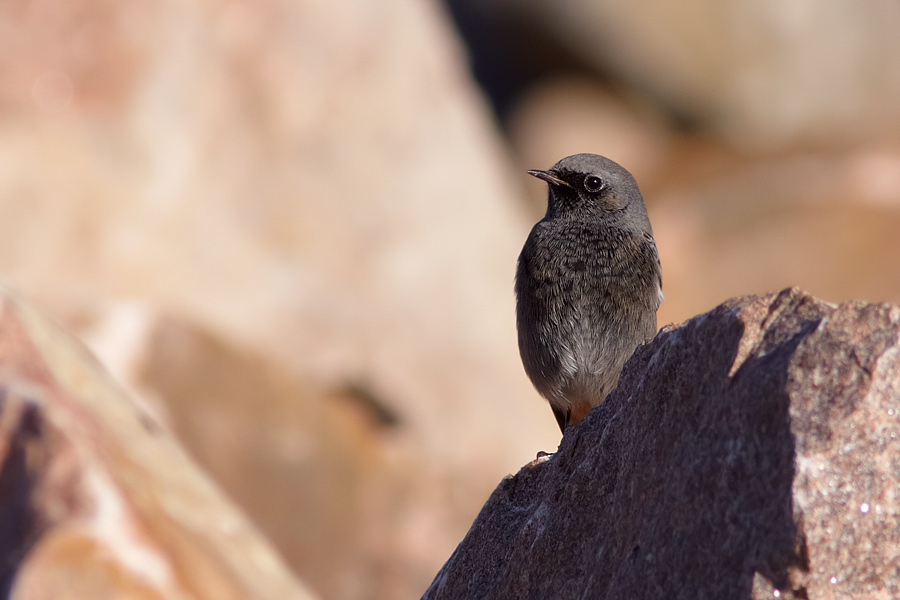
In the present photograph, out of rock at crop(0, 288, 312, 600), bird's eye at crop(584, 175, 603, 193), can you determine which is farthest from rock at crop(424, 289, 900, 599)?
bird's eye at crop(584, 175, 603, 193)

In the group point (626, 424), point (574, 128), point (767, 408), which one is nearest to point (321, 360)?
point (626, 424)

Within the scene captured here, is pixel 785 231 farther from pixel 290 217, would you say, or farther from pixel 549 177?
pixel 549 177

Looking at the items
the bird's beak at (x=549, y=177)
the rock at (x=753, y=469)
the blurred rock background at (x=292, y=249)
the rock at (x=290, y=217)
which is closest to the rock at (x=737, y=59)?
the blurred rock background at (x=292, y=249)

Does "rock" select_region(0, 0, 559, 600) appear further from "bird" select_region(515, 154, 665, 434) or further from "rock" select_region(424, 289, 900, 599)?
A: "rock" select_region(424, 289, 900, 599)

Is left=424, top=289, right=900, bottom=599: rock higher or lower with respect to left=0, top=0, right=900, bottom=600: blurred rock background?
lower

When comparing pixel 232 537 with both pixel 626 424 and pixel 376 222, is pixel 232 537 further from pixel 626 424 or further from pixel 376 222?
pixel 376 222
